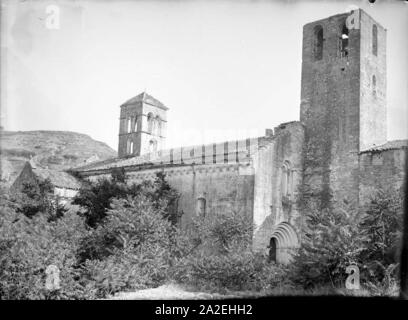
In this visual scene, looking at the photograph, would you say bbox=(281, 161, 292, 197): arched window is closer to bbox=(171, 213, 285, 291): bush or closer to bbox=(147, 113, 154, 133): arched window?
Answer: bbox=(171, 213, 285, 291): bush

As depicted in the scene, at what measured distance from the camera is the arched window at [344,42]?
82.3 feet

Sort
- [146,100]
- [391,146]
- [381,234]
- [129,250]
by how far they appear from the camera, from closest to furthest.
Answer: [381,234], [129,250], [391,146], [146,100]

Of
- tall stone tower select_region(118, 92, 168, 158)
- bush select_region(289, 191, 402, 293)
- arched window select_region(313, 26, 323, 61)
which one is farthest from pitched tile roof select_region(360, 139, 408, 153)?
tall stone tower select_region(118, 92, 168, 158)

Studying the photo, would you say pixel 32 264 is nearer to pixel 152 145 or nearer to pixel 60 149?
pixel 152 145

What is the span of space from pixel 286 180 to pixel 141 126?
48.7ft

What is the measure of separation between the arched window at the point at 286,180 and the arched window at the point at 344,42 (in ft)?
20.5

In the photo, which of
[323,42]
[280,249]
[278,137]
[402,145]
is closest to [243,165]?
[278,137]

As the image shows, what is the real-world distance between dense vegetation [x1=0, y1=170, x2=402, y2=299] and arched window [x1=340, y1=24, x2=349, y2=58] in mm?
10101

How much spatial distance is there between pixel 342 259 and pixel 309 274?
1096 millimetres

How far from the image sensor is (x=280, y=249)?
24094 millimetres

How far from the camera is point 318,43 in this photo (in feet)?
86.7

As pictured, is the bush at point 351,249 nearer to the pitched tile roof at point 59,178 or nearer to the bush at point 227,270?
the bush at point 227,270

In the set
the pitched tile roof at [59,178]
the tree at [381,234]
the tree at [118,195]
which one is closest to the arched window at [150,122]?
the pitched tile roof at [59,178]

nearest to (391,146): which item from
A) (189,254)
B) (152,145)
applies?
(189,254)
